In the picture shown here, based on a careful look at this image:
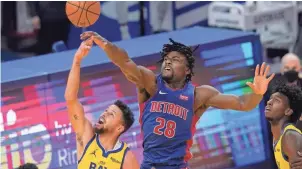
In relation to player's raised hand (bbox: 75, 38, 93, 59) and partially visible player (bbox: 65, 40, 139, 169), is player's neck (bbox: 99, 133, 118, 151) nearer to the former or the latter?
partially visible player (bbox: 65, 40, 139, 169)

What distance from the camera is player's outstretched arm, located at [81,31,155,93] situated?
7645 mm

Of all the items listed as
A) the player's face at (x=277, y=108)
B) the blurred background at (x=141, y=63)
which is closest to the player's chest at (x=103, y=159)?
Answer: the player's face at (x=277, y=108)

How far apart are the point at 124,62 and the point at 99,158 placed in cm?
84

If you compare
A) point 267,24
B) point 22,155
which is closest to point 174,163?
point 22,155

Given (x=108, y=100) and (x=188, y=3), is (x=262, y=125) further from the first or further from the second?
(x=188, y=3)

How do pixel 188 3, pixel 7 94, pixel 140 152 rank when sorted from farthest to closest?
pixel 188 3
pixel 140 152
pixel 7 94

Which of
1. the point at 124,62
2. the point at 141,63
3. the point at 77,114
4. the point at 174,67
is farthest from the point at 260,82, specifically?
the point at 141,63

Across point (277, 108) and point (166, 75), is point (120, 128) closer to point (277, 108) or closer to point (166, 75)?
point (166, 75)

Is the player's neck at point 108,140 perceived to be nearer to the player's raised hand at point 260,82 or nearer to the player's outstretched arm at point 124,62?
the player's outstretched arm at point 124,62

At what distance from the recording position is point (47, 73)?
962 cm

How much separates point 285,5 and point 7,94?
15.7 feet

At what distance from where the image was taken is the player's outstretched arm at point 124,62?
7645 mm

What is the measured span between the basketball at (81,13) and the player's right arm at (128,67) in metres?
0.56

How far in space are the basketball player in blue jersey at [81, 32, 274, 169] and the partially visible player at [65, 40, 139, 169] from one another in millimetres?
230
